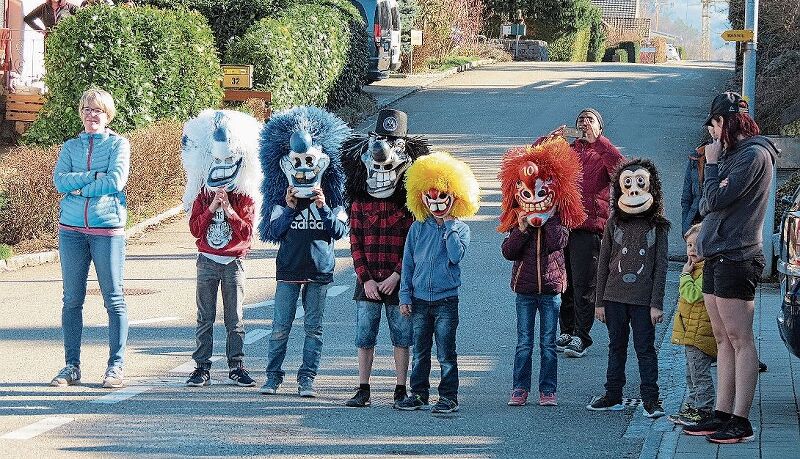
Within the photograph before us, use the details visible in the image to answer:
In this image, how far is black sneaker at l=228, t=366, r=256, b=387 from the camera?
9.39 meters

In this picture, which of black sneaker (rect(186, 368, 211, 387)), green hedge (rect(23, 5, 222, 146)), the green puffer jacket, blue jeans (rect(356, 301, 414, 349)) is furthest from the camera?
green hedge (rect(23, 5, 222, 146))

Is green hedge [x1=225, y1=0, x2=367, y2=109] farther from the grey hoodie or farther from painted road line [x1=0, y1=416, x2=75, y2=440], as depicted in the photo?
the grey hoodie

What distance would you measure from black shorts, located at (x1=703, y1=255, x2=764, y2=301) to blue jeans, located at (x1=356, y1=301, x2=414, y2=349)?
2.12 m

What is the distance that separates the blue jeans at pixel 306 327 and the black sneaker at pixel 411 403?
2.17ft

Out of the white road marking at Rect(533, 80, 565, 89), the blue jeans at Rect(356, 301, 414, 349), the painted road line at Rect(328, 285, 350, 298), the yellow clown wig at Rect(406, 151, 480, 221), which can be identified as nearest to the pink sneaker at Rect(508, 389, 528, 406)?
the blue jeans at Rect(356, 301, 414, 349)

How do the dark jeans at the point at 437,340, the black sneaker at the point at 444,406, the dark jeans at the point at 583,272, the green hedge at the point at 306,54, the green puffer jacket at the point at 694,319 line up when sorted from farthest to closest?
1. the green hedge at the point at 306,54
2. the dark jeans at the point at 583,272
3. the dark jeans at the point at 437,340
4. the black sneaker at the point at 444,406
5. the green puffer jacket at the point at 694,319

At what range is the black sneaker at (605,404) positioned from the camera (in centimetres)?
898

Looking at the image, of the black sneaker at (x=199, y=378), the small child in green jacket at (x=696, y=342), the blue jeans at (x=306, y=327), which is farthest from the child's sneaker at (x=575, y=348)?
the black sneaker at (x=199, y=378)

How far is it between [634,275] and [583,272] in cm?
168

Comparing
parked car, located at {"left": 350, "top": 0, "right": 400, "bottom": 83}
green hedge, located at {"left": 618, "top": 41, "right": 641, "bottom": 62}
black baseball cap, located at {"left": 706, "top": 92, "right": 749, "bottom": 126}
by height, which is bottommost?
black baseball cap, located at {"left": 706, "top": 92, "right": 749, "bottom": 126}

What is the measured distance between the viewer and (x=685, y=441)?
8.00m

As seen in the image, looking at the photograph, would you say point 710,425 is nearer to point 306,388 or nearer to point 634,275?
point 634,275

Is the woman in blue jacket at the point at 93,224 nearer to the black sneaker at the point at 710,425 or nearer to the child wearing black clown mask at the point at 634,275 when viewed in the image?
the child wearing black clown mask at the point at 634,275

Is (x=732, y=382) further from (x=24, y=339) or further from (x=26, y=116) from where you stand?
(x=26, y=116)
